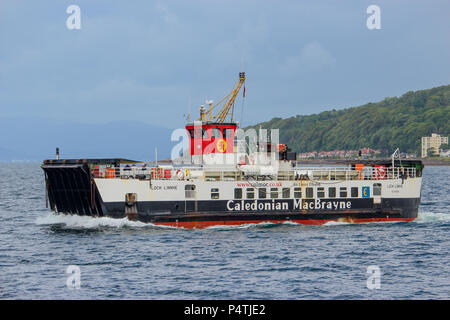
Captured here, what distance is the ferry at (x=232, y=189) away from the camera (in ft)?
140

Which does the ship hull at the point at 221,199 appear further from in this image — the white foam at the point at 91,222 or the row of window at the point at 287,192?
the white foam at the point at 91,222

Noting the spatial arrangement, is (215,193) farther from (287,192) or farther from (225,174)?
(287,192)

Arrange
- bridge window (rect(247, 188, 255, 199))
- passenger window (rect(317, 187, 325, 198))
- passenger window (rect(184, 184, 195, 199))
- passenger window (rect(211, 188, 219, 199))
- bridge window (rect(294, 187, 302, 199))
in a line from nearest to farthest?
1. passenger window (rect(184, 184, 195, 199))
2. passenger window (rect(211, 188, 219, 199))
3. bridge window (rect(247, 188, 255, 199))
4. bridge window (rect(294, 187, 302, 199))
5. passenger window (rect(317, 187, 325, 198))

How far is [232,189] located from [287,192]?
4203mm

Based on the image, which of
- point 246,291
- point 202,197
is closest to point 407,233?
point 202,197

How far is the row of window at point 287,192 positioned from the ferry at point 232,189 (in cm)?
7

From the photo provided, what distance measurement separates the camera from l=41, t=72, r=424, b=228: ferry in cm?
4253

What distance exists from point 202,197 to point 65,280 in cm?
1545

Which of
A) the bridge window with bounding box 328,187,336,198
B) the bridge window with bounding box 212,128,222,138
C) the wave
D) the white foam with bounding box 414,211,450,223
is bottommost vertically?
the white foam with bounding box 414,211,450,223

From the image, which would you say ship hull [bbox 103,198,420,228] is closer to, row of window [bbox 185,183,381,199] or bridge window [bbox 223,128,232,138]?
row of window [bbox 185,183,381,199]

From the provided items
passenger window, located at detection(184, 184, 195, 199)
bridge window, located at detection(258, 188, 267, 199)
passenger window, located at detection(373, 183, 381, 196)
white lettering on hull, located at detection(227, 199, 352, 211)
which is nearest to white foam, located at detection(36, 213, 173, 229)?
passenger window, located at detection(184, 184, 195, 199)

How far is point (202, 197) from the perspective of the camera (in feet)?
142

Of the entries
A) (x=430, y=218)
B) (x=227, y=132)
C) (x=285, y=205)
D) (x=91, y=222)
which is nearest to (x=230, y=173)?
(x=285, y=205)

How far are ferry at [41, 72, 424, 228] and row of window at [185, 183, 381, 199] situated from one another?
72 millimetres
